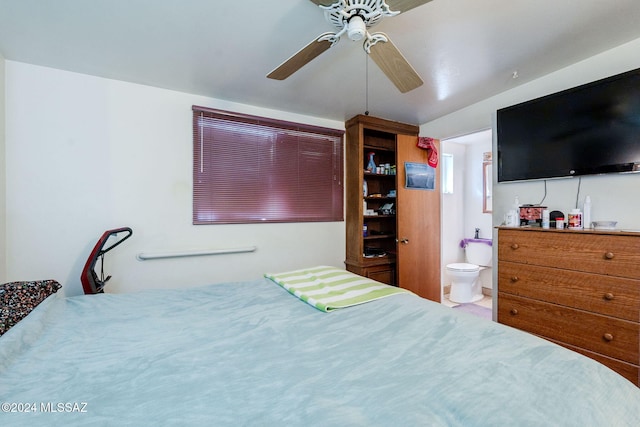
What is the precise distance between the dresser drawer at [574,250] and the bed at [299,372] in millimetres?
1104

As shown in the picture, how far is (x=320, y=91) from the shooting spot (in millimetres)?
2484

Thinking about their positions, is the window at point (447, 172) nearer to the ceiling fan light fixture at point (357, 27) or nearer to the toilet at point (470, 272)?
the toilet at point (470, 272)

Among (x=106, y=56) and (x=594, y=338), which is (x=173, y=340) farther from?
(x=594, y=338)

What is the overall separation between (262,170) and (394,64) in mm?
1714

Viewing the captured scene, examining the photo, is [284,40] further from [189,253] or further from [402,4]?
[189,253]

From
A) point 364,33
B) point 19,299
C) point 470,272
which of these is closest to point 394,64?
point 364,33

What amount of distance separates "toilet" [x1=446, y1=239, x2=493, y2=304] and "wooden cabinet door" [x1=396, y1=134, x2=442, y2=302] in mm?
457

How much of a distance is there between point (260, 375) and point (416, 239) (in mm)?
2751

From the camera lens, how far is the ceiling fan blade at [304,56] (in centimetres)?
139

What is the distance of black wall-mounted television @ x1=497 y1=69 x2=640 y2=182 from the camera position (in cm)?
176

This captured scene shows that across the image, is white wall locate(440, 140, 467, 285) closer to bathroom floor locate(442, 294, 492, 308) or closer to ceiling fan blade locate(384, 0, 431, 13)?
bathroom floor locate(442, 294, 492, 308)

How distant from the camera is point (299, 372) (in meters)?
0.89

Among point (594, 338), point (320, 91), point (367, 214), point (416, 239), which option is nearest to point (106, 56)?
point (320, 91)

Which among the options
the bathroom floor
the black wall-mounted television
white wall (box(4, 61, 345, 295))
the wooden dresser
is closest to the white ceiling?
white wall (box(4, 61, 345, 295))
